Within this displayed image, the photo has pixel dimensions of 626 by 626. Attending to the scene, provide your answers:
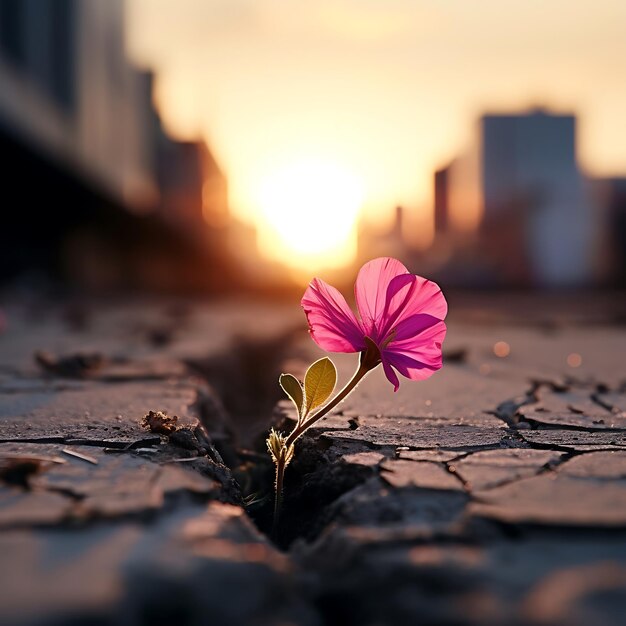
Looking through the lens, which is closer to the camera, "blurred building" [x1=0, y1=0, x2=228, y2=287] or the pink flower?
the pink flower

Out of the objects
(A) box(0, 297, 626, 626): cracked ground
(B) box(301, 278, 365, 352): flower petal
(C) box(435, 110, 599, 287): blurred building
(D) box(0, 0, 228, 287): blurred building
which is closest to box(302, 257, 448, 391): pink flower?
(B) box(301, 278, 365, 352): flower petal

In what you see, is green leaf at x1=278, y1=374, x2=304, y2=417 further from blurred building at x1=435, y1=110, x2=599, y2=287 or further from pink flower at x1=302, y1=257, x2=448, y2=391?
blurred building at x1=435, y1=110, x2=599, y2=287

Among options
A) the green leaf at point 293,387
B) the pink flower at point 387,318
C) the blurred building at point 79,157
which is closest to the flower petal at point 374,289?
the pink flower at point 387,318

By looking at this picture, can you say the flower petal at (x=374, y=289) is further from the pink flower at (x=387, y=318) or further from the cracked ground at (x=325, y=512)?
the cracked ground at (x=325, y=512)

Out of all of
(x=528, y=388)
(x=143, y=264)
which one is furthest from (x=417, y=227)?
(x=528, y=388)

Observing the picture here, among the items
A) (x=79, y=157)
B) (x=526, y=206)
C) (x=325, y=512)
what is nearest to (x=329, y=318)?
(x=325, y=512)

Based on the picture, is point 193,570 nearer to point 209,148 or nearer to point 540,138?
point 209,148
